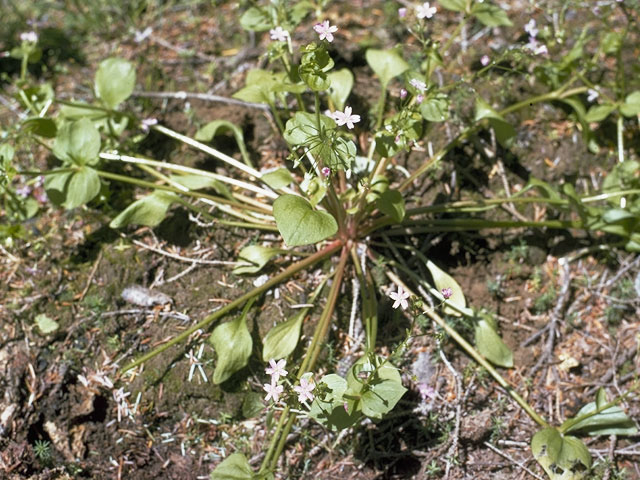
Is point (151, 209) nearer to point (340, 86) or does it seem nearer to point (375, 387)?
point (340, 86)

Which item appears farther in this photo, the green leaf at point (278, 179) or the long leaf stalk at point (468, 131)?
the long leaf stalk at point (468, 131)

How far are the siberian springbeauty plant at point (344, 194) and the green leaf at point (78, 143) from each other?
1 cm

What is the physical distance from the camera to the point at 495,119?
11.9ft

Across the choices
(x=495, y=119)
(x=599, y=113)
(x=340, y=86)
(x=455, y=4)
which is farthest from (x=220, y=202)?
(x=599, y=113)

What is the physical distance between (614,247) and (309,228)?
2.18 meters

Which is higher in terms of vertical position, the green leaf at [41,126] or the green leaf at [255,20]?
the green leaf at [255,20]

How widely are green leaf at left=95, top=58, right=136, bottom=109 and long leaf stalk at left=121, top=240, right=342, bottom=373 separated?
5.27 feet

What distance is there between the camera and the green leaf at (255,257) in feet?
11.5

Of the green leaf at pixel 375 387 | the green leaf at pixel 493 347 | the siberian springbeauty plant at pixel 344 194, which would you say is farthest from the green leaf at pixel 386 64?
the green leaf at pixel 375 387

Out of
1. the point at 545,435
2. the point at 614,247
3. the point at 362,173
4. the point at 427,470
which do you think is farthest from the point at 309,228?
the point at 614,247

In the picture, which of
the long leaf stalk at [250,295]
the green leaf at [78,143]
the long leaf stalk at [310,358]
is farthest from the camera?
the green leaf at [78,143]

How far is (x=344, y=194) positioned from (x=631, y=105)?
6.89ft

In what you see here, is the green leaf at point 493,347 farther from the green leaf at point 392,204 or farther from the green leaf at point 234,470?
the green leaf at point 234,470

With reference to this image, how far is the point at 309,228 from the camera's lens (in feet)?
8.91
